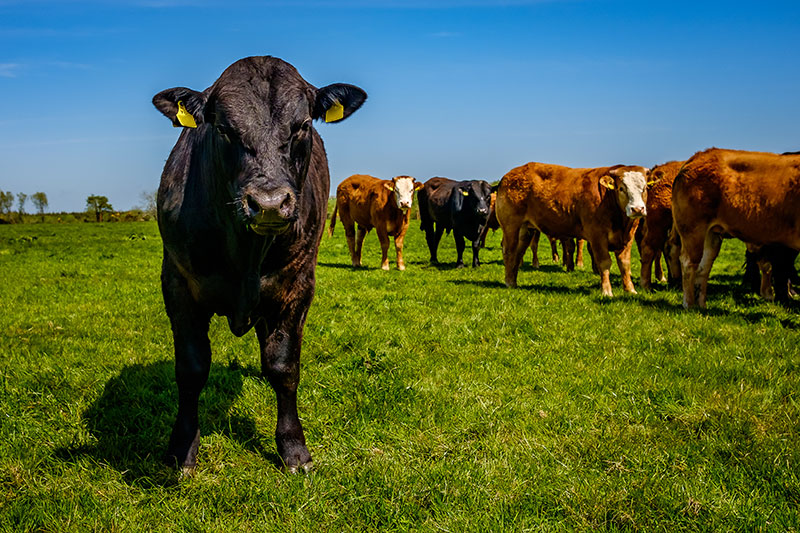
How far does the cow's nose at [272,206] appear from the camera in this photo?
8.59 ft

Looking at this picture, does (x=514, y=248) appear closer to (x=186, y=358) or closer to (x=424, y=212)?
(x=424, y=212)

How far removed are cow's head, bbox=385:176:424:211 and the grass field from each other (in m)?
→ 6.53

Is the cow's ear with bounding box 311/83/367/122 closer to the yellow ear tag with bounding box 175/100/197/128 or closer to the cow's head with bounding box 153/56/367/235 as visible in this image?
the cow's head with bounding box 153/56/367/235

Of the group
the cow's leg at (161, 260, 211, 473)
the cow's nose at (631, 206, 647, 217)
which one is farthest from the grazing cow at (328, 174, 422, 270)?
the cow's leg at (161, 260, 211, 473)

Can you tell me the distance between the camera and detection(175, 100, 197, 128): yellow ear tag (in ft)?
10.3

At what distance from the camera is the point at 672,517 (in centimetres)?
297

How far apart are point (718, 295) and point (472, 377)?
680 centimetres

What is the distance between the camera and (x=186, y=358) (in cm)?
356

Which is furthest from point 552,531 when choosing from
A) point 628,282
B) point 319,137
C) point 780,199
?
point 628,282

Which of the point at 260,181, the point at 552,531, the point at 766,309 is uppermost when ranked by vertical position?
the point at 260,181

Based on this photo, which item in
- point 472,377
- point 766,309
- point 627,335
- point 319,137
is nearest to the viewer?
point 319,137

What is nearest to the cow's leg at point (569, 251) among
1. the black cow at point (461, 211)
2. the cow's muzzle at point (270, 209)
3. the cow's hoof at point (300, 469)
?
the black cow at point (461, 211)

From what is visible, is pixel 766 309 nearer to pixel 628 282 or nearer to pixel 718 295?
pixel 718 295

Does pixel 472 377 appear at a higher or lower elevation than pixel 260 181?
lower
